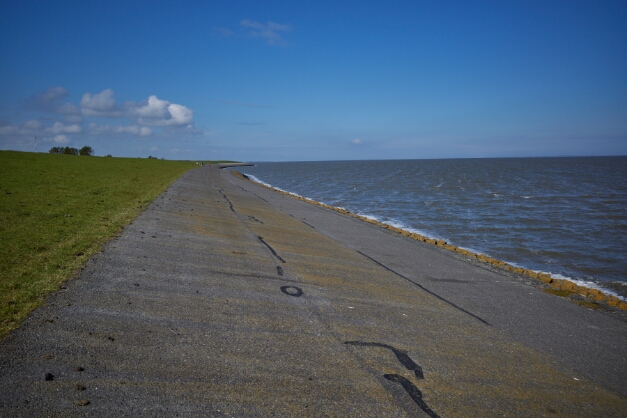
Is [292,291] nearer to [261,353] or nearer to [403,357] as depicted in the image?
[261,353]

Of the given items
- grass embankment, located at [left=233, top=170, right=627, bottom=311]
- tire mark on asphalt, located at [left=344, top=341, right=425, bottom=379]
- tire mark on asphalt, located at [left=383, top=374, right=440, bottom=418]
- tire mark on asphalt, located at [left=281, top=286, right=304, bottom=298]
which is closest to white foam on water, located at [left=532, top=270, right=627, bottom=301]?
grass embankment, located at [left=233, top=170, right=627, bottom=311]

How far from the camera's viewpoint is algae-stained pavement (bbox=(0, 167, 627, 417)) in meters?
4.56

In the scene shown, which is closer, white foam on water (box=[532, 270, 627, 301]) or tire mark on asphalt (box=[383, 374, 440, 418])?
tire mark on asphalt (box=[383, 374, 440, 418])

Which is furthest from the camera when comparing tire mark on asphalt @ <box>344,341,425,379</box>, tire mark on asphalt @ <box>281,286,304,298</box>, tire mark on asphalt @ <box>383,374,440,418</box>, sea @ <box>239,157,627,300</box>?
sea @ <box>239,157,627,300</box>

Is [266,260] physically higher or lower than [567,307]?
higher

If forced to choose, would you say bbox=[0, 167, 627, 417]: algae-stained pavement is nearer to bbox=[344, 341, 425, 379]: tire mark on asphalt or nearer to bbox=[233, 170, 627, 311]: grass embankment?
bbox=[344, 341, 425, 379]: tire mark on asphalt

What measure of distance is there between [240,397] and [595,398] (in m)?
4.50

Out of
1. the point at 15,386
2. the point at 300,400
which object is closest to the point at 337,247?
the point at 300,400

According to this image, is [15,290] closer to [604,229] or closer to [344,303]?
[344,303]

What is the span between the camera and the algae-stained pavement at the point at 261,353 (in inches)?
180

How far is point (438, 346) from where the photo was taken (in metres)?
6.68

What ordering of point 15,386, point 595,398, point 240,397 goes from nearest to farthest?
point 15,386
point 240,397
point 595,398

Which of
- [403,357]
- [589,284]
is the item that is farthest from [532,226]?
[403,357]

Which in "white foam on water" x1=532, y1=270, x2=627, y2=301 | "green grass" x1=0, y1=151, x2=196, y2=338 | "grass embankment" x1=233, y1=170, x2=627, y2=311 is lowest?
"white foam on water" x1=532, y1=270, x2=627, y2=301
